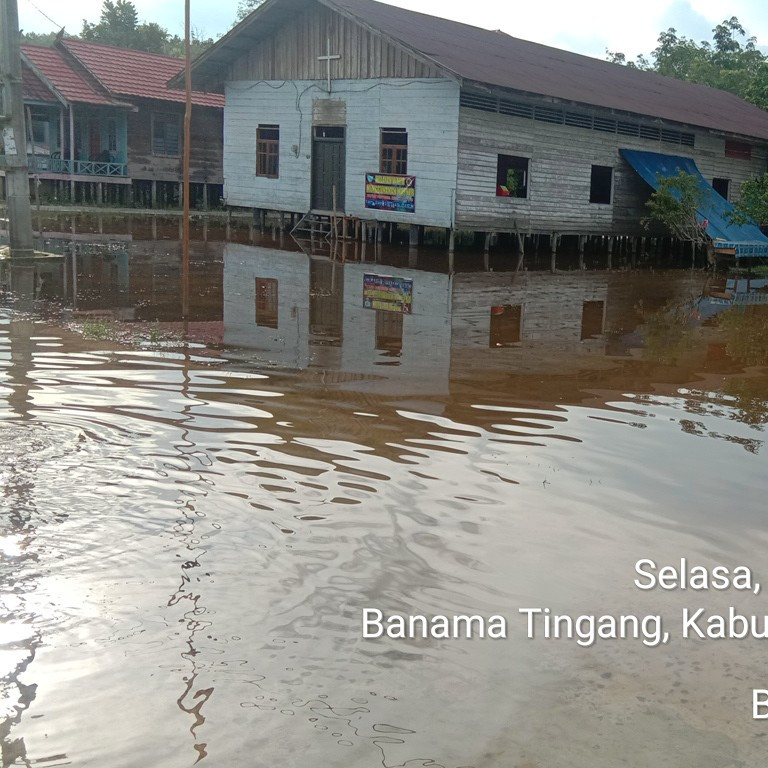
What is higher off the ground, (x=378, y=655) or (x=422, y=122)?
(x=422, y=122)

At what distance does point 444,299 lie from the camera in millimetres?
14641

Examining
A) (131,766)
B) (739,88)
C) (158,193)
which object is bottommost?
(131,766)

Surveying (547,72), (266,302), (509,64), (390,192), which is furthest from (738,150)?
(266,302)

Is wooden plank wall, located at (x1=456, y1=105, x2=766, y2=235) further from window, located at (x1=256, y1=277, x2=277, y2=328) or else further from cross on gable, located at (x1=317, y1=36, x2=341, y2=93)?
window, located at (x1=256, y1=277, x2=277, y2=328)

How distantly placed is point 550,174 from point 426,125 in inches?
160

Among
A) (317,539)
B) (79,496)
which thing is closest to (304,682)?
(317,539)

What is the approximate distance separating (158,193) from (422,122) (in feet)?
48.0

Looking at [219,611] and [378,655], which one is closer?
[378,655]

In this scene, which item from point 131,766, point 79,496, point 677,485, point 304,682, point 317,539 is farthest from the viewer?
point 677,485

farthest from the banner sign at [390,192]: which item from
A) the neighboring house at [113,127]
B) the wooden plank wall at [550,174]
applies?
the neighboring house at [113,127]

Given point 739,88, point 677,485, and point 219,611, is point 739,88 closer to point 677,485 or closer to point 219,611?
point 677,485

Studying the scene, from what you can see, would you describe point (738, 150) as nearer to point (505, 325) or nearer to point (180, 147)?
point (180, 147)

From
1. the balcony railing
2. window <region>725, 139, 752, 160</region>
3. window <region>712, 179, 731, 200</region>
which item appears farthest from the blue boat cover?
the balcony railing

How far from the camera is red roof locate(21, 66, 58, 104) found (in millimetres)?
31025
